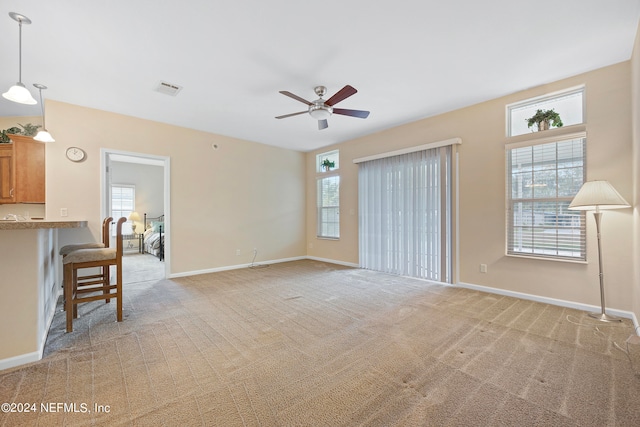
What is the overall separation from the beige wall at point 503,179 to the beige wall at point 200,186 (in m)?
2.29

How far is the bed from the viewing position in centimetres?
650

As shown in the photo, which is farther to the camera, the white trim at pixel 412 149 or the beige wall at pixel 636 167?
the white trim at pixel 412 149

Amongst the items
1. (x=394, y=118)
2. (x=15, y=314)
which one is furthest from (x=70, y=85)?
(x=394, y=118)

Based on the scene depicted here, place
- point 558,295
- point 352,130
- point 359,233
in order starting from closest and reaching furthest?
point 558,295, point 352,130, point 359,233

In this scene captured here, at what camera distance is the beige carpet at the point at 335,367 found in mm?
1512

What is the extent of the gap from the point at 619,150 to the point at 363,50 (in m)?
3.03

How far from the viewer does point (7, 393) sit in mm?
1669

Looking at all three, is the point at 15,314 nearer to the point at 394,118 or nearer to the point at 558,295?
the point at 394,118

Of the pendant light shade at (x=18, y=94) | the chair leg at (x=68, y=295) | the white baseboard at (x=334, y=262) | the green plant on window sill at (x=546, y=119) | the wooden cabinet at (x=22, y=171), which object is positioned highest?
the green plant on window sill at (x=546, y=119)

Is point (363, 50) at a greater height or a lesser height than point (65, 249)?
greater

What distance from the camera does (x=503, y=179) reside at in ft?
12.1

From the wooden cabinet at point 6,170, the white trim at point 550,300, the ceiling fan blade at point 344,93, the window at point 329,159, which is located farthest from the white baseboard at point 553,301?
the wooden cabinet at point 6,170

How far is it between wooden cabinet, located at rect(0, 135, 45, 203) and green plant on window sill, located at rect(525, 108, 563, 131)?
274 inches

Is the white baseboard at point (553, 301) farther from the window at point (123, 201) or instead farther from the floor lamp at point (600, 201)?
the window at point (123, 201)
